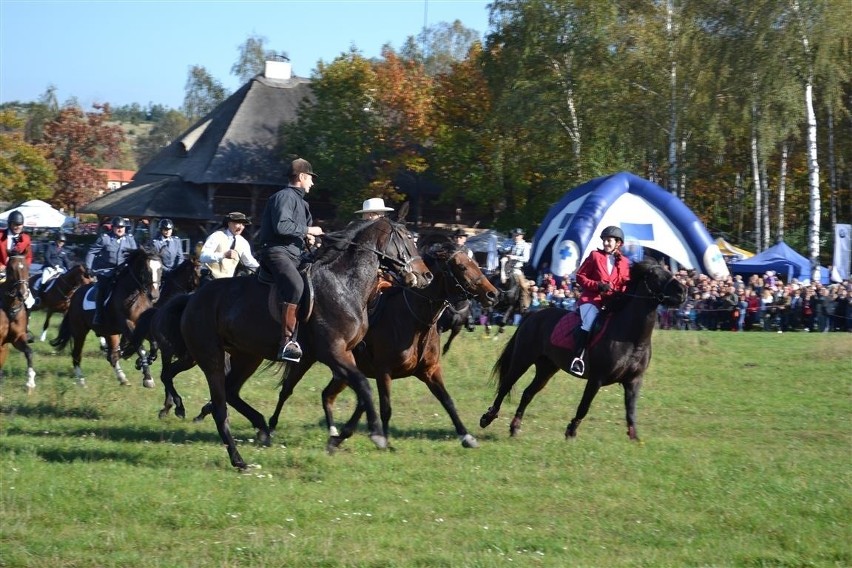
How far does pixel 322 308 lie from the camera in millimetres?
11117

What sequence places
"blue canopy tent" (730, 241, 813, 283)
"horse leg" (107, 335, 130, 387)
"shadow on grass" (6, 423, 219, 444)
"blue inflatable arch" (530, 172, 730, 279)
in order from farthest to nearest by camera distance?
"blue canopy tent" (730, 241, 813, 283)
"blue inflatable arch" (530, 172, 730, 279)
"horse leg" (107, 335, 130, 387)
"shadow on grass" (6, 423, 219, 444)

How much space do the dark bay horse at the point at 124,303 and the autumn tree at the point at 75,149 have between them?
2213 inches

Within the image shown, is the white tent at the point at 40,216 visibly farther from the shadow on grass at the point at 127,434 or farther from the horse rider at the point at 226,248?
the shadow on grass at the point at 127,434

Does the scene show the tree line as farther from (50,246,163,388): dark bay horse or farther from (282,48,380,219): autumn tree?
(50,246,163,388): dark bay horse

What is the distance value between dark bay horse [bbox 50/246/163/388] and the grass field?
5.43 ft

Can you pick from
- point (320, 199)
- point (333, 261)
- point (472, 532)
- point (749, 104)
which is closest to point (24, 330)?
point (333, 261)

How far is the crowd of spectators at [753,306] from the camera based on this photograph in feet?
95.1

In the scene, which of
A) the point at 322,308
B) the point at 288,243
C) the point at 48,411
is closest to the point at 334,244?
the point at 288,243

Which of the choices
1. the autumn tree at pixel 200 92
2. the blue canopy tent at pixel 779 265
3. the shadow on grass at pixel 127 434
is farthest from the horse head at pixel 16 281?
the autumn tree at pixel 200 92

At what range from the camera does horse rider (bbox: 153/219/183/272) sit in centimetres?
1886

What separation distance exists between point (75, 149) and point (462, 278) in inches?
2567

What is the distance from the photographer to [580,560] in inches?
306

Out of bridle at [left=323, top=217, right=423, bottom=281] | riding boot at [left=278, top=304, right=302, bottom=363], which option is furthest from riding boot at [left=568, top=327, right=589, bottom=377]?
riding boot at [left=278, top=304, right=302, bottom=363]

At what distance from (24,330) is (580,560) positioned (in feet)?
36.7
